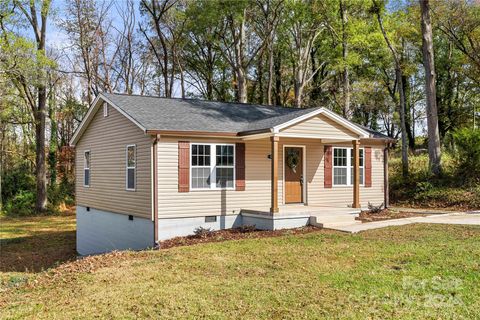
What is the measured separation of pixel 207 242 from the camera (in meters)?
11.1

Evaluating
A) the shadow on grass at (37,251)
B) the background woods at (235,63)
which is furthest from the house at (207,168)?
the background woods at (235,63)

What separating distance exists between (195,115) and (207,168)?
199 centimetres

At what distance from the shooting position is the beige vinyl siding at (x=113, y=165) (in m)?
12.1

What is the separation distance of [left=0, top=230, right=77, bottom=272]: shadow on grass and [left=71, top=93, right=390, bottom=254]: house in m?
1.01

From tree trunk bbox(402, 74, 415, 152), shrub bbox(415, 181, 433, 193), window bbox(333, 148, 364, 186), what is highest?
tree trunk bbox(402, 74, 415, 152)

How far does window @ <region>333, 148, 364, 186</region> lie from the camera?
15242mm

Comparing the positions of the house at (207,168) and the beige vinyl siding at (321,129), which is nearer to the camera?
the house at (207,168)

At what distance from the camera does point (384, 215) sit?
14609 mm

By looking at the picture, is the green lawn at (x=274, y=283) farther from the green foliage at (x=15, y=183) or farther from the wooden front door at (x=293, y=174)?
the green foliage at (x=15, y=183)

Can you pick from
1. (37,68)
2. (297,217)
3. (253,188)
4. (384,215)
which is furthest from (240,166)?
(37,68)

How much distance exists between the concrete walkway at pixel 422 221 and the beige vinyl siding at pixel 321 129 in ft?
9.59

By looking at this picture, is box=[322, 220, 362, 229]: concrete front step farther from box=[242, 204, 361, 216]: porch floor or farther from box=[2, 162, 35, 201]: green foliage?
box=[2, 162, 35, 201]: green foliage

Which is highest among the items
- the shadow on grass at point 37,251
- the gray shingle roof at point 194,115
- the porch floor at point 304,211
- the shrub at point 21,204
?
the gray shingle roof at point 194,115

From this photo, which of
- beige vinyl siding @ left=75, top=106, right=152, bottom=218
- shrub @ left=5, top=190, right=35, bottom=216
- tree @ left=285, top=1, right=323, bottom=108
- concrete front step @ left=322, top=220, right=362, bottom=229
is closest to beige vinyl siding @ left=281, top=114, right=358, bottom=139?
concrete front step @ left=322, top=220, right=362, bottom=229
